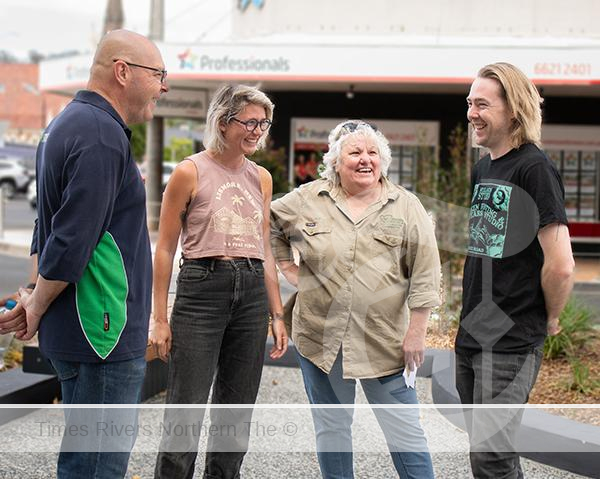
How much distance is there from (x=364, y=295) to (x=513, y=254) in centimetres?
66

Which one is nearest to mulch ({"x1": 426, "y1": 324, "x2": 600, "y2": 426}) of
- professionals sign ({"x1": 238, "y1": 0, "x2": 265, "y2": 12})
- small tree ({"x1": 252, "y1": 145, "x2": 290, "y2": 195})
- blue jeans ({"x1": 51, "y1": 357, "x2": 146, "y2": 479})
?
blue jeans ({"x1": 51, "y1": 357, "x2": 146, "y2": 479})

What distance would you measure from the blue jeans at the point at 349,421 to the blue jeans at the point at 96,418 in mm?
960

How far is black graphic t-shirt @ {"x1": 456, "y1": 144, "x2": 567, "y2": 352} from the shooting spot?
3.41 metres

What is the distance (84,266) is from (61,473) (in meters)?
0.77

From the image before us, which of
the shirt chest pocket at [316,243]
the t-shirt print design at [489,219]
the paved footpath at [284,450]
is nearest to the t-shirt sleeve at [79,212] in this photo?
the shirt chest pocket at [316,243]

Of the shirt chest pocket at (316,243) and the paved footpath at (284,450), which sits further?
the paved footpath at (284,450)

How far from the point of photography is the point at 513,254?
3.51m

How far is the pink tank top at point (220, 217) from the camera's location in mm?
3875

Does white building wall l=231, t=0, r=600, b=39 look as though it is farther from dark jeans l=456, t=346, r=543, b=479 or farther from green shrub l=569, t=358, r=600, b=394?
dark jeans l=456, t=346, r=543, b=479

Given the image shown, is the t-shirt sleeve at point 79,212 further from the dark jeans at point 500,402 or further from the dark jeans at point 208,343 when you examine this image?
the dark jeans at point 500,402

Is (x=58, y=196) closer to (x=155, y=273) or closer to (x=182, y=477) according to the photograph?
(x=155, y=273)

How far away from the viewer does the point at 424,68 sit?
54.1ft

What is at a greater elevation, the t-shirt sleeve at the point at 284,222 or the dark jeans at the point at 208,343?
the t-shirt sleeve at the point at 284,222

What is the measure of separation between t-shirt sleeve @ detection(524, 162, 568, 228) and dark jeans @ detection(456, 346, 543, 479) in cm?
53
